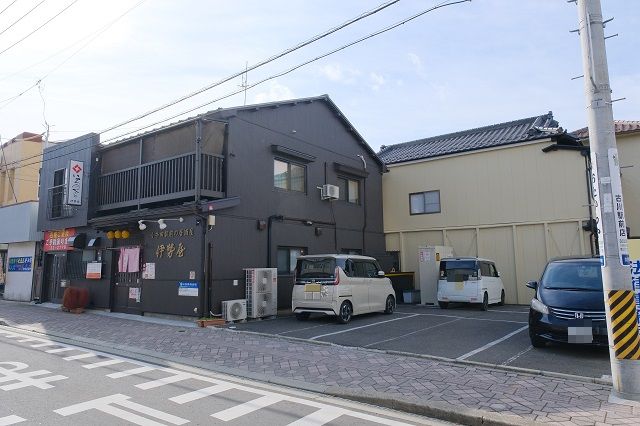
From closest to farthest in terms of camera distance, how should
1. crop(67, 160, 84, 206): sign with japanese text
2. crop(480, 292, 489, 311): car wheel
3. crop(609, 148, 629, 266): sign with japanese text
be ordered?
1. crop(609, 148, 629, 266): sign with japanese text
2. crop(480, 292, 489, 311): car wheel
3. crop(67, 160, 84, 206): sign with japanese text

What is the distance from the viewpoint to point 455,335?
31.3ft

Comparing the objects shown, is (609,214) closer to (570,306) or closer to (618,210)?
(618,210)

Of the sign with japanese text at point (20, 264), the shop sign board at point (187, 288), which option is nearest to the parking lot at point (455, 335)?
the shop sign board at point (187, 288)

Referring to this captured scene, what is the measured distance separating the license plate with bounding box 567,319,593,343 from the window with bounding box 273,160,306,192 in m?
9.46

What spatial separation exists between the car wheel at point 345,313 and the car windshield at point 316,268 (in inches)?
34.1

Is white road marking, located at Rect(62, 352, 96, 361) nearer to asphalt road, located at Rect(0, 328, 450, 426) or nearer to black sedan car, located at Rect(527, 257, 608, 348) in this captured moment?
asphalt road, located at Rect(0, 328, 450, 426)

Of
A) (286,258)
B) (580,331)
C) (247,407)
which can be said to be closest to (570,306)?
(580,331)

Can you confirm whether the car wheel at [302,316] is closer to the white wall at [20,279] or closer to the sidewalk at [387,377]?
the sidewalk at [387,377]

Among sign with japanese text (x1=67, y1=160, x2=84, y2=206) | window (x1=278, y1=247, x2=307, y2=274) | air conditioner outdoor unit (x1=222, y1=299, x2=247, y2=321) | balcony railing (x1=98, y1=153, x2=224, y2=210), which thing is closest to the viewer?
air conditioner outdoor unit (x1=222, y1=299, x2=247, y2=321)

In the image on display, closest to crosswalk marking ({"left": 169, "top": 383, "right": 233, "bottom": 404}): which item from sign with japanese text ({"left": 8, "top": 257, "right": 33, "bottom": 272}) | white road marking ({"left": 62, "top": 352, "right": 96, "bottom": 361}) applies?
white road marking ({"left": 62, "top": 352, "right": 96, "bottom": 361})

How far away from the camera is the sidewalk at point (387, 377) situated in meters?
4.82

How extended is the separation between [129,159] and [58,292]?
6057 millimetres

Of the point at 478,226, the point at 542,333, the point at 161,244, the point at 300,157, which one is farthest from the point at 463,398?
the point at 478,226

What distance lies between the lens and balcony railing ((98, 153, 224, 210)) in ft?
39.9
